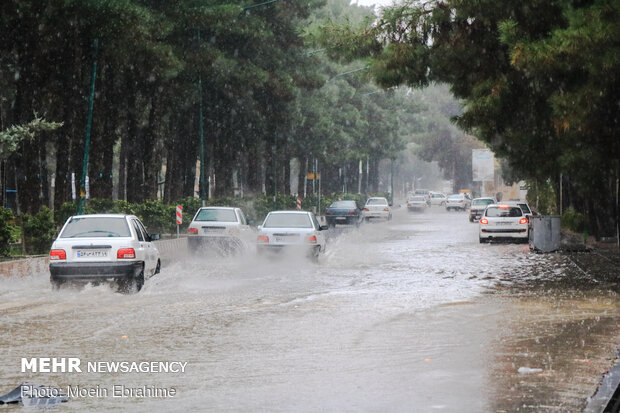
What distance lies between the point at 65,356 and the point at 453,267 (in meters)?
15.5

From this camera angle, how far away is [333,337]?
1188 centimetres

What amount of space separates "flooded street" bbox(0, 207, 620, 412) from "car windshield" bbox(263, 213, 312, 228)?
2.75m

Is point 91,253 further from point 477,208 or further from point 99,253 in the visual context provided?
point 477,208

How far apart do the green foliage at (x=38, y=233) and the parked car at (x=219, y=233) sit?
13.2ft

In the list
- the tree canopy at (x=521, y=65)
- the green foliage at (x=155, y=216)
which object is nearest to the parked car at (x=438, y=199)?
the green foliage at (x=155, y=216)

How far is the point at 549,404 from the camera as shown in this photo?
25.7 feet

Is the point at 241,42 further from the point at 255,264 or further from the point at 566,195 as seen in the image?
the point at 255,264

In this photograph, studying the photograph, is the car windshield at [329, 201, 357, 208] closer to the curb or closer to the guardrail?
the guardrail

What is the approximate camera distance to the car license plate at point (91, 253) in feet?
55.2

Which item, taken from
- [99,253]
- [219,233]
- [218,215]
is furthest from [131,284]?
[218,215]

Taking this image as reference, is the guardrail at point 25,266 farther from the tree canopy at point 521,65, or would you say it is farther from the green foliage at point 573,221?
the green foliage at point 573,221

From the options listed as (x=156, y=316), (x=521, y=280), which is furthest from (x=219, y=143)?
(x=156, y=316)

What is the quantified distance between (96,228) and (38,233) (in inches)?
293

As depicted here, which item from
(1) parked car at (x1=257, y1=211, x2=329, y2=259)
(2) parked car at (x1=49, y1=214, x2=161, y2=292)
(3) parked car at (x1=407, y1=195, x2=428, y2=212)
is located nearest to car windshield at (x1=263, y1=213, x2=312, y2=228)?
(1) parked car at (x1=257, y1=211, x2=329, y2=259)
